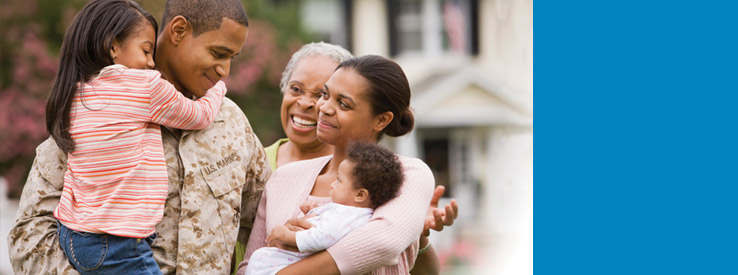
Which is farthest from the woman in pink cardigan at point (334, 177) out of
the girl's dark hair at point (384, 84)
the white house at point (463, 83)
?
the white house at point (463, 83)

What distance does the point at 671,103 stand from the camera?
10.4 feet

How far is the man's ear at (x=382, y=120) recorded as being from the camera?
2779mm

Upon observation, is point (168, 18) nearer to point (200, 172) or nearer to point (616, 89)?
point (200, 172)

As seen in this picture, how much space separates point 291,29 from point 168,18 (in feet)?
29.4

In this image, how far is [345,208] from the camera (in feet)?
8.37

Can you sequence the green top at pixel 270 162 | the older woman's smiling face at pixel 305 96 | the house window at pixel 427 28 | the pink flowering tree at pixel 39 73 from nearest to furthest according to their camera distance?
the green top at pixel 270 162 < the older woman's smiling face at pixel 305 96 < the pink flowering tree at pixel 39 73 < the house window at pixel 427 28

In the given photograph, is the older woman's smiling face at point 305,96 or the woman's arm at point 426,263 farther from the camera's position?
the older woman's smiling face at point 305,96

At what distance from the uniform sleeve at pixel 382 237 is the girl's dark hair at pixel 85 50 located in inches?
33.8

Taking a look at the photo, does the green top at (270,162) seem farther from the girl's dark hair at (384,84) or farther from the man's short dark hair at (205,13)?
the man's short dark hair at (205,13)

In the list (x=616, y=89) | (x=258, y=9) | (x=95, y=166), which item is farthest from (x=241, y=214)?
(x=258, y=9)

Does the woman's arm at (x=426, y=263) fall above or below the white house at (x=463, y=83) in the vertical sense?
above

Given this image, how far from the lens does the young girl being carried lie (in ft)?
8.00

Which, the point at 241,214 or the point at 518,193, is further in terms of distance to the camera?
the point at 518,193

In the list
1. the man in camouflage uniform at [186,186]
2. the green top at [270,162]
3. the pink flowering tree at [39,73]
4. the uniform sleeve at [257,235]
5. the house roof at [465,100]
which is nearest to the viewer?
the man in camouflage uniform at [186,186]
